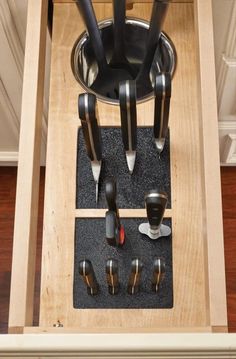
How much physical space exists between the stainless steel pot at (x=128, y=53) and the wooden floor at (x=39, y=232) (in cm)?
59

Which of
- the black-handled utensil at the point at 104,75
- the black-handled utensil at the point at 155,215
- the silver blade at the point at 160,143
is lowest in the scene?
the black-handled utensil at the point at 155,215

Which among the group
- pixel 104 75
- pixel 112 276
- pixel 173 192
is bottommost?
pixel 112 276

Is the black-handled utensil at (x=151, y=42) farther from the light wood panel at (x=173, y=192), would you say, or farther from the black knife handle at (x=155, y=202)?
the black knife handle at (x=155, y=202)

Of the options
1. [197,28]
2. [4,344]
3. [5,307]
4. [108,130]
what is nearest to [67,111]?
[108,130]

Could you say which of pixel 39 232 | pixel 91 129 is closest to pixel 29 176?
pixel 91 129

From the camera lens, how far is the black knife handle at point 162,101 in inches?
22.0

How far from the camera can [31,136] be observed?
0.62 m

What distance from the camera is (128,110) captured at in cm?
56

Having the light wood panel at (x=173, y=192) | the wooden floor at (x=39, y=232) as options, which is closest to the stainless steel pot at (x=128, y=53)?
the light wood panel at (x=173, y=192)

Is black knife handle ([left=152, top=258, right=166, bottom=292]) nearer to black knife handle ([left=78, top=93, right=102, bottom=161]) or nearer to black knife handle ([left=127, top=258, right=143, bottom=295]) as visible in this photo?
black knife handle ([left=127, top=258, right=143, bottom=295])

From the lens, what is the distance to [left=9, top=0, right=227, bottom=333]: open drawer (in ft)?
1.86

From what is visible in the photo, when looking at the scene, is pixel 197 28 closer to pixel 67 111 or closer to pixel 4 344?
pixel 67 111

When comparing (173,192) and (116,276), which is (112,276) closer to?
(116,276)

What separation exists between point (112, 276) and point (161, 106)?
0.63 feet
